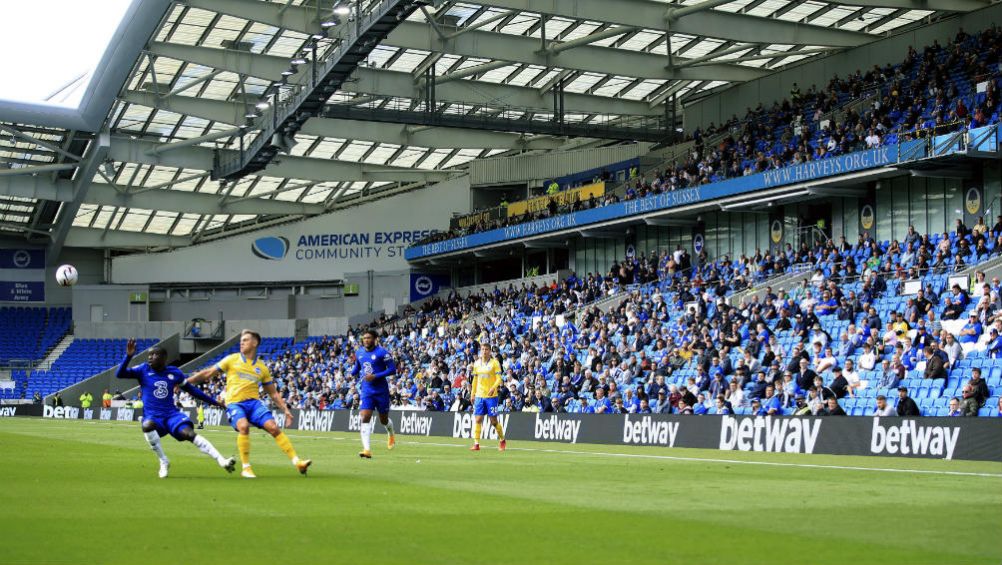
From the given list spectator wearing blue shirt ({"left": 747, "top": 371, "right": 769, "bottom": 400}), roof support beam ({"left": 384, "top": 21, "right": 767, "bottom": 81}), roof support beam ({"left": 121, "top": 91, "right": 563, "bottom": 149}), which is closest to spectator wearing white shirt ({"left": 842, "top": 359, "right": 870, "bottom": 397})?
spectator wearing blue shirt ({"left": 747, "top": 371, "right": 769, "bottom": 400})

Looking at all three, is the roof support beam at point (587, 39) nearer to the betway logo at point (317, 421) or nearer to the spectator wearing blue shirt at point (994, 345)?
the betway logo at point (317, 421)

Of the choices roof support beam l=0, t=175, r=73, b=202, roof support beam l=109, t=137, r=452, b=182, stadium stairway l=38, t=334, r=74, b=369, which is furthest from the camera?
stadium stairway l=38, t=334, r=74, b=369

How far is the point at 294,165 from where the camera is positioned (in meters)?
63.6

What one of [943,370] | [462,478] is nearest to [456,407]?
[943,370]

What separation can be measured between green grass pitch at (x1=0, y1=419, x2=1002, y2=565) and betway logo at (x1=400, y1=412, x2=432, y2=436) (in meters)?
17.1

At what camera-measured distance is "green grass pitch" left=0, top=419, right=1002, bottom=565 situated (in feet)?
26.4

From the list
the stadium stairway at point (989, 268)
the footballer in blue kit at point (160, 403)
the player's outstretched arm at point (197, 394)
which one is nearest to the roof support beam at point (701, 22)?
the stadium stairway at point (989, 268)

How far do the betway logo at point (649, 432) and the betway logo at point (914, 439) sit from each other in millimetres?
5737

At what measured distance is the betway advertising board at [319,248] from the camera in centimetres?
7244

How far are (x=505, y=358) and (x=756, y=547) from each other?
34585mm

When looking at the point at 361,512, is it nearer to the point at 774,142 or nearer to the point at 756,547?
the point at 756,547

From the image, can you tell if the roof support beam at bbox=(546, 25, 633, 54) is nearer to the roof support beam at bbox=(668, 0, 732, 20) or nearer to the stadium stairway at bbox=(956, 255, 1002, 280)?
the roof support beam at bbox=(668, 0, 732, 20)

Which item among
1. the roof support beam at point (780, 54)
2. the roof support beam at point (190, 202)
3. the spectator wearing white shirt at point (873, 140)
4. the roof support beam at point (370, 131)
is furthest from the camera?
the roof support beam at point (190, 202)

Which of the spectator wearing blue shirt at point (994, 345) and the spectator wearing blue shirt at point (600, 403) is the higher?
the spectator wearing blue shirt at point (994, 345)
